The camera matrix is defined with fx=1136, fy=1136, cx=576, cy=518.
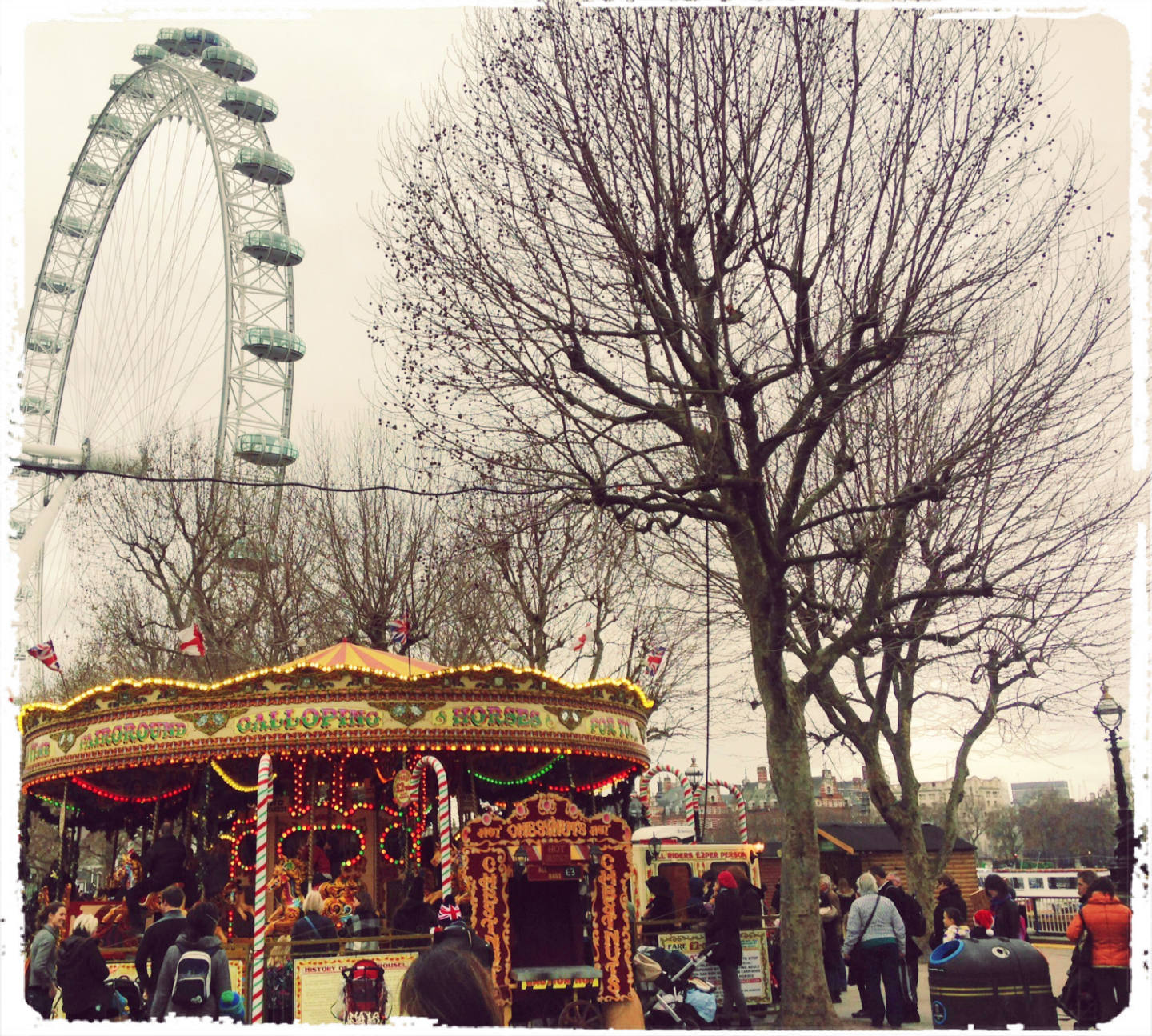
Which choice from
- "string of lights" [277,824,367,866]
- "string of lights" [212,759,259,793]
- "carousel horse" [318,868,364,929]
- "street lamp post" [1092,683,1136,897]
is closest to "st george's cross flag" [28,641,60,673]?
"string of lights" [212,759,259,793]

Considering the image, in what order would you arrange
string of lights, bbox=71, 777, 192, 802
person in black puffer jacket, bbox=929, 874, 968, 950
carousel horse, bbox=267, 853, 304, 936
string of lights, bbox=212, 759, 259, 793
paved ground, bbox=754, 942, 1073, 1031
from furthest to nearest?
string of lights, bbox=71, 777, 192, 802 < string of lights, bbox=212, 759, 259, 793 < carousel horse, bbox=267, 853, 304, 936 < paved ground, bbox=754, 942, 1073, 1031 < person in black puffer jacket, bbox=929, 874, 968, 950

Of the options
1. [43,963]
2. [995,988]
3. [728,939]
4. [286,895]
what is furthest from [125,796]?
[995,988]

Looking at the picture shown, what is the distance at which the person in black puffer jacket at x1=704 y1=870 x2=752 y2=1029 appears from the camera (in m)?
11.2

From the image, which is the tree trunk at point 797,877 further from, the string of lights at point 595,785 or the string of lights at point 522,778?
the string of lights at point 595,785

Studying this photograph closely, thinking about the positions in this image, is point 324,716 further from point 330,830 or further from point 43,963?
point 43,963

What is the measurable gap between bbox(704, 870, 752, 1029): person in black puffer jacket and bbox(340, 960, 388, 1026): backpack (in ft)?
10.5

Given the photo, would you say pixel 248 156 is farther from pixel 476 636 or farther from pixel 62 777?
pixel 62 777

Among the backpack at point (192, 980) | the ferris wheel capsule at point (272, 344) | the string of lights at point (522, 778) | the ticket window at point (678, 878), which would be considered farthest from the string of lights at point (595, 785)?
the ferris wheel capsule at point (272, 344)

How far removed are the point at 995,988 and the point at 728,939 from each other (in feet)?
13.6

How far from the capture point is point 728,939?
441 inches

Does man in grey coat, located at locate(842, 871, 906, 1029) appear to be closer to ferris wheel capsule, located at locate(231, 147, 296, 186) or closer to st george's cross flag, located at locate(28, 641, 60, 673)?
st george's cross flag, located at locate(28, 641, 60, 673)

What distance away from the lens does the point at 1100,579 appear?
53.2ft

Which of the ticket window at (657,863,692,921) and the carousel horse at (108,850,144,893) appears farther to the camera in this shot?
the ticket window at (657,863,692,921)

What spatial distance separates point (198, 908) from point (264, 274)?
1247 inches
